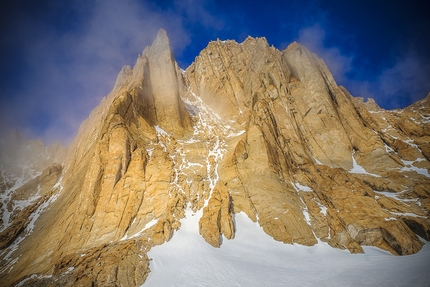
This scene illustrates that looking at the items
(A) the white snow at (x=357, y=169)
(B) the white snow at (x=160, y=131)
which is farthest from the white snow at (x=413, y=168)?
(B) the white snow at (x=160, y=131)

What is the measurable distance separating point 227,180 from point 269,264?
46.4 ft

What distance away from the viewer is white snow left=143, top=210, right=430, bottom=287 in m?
17.8

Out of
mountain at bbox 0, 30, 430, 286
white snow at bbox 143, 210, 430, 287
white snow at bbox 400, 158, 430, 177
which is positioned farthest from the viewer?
white snow at bbox 400, 158, 430, 177

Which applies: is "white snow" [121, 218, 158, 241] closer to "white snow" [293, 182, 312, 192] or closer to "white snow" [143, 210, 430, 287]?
"white snow" [143, 210, 430, 287]

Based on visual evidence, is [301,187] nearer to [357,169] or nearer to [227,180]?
[227,180]

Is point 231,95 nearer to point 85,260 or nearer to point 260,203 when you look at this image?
point 260,203

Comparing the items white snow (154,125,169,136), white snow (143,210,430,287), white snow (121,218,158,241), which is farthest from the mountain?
white snow (143,210,430,287)

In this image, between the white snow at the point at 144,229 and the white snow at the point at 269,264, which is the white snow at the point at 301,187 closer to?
the white snow at the point at 269,264

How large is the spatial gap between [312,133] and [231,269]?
31468 millimetres

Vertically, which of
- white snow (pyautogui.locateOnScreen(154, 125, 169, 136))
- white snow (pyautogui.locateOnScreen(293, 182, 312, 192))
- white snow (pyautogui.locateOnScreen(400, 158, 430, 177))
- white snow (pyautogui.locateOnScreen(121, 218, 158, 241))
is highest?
white snow (pyautogui.locateOnScreen(154, 125, 169, 136))

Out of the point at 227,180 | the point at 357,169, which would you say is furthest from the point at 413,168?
the point at 227,180

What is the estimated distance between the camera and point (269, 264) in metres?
22.1

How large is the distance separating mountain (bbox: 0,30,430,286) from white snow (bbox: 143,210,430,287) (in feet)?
3.70

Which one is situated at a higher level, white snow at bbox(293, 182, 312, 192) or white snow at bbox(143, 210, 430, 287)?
white snow at bbox(293, 182, 312, 192)
